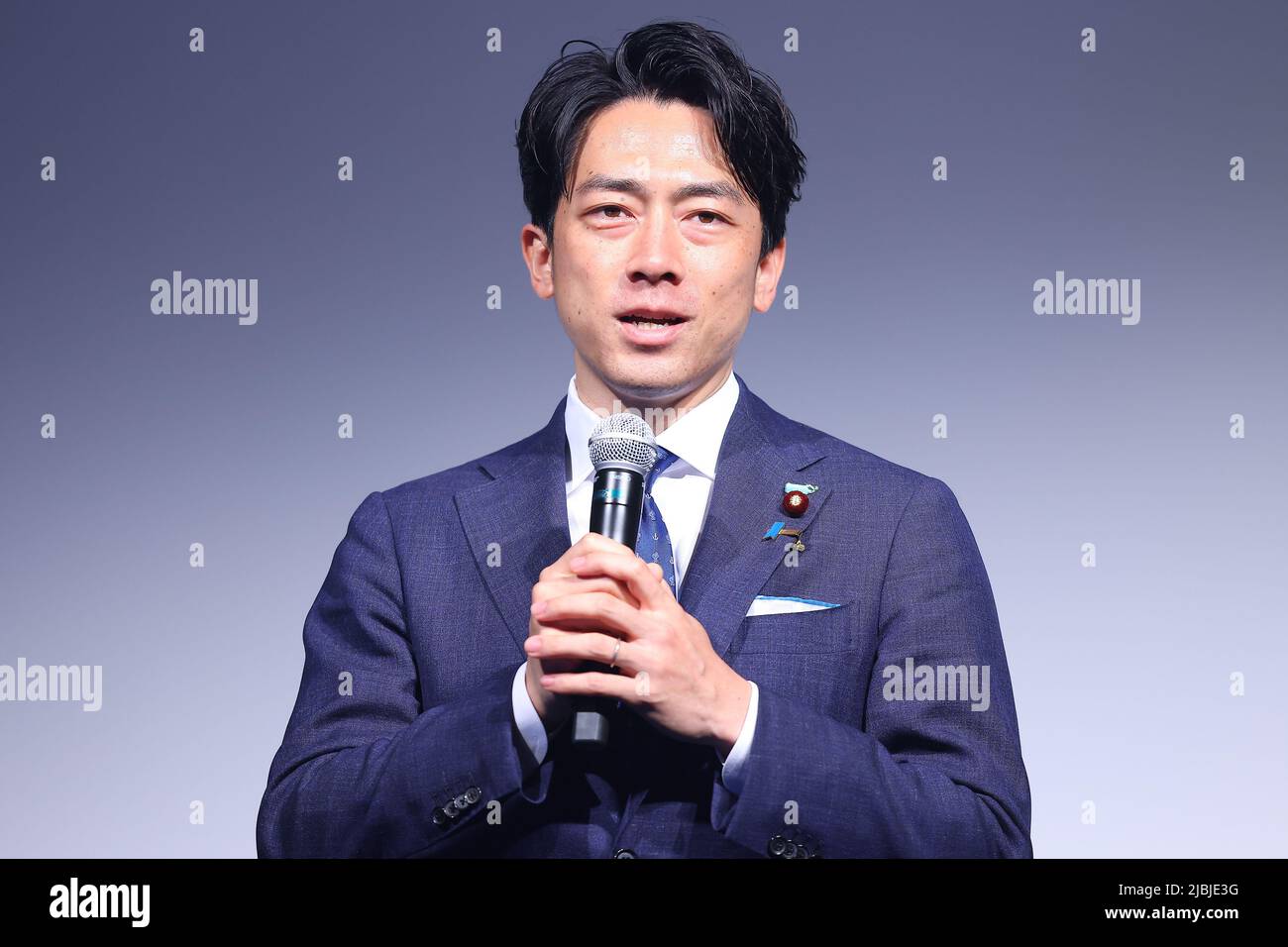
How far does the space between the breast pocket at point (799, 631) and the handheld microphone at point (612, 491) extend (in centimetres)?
30

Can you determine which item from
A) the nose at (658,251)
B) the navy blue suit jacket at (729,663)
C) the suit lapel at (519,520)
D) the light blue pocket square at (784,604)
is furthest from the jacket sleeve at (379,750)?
the nose at (658,251)

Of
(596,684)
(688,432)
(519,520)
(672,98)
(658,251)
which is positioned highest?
(672,98)

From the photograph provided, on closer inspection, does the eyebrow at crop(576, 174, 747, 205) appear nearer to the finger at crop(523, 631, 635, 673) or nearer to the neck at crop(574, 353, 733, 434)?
the neck at crop(574, 353, 733, 434)

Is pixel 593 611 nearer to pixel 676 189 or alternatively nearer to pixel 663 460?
pixel 663 460

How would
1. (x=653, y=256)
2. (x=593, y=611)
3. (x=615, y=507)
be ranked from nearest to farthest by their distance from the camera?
(x=593, y=611), (x=615, y=507), (x=653, y=256)

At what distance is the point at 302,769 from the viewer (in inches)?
76.4

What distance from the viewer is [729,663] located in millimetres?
1894

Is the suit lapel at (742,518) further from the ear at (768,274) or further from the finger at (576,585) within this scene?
the finger at (576,585)

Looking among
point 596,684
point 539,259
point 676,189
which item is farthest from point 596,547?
point 539,259

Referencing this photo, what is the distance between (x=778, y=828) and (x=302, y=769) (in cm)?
72

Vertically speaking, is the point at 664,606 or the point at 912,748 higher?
Answer: the point at 664,606

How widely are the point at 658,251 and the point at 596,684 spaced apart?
75cm
